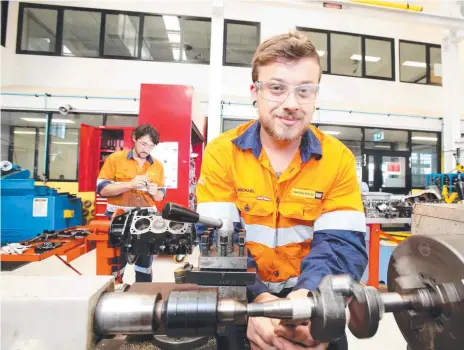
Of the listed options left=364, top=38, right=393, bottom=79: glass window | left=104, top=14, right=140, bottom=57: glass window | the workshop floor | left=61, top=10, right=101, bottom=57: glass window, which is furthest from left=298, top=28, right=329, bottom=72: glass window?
the workshop floor

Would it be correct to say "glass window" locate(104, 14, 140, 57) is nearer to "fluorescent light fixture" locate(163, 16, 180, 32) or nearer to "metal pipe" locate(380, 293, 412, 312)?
"fluorescent light fixture" locate(163, 16, 180, 32)

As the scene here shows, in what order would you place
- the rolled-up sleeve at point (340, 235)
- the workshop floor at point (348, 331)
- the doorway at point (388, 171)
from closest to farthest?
the rolled-up sleeve at point (340, 235)
the workshop floor at point (348, 331)
the doorway at point (388, 171)

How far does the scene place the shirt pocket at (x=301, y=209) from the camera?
37.3 inches

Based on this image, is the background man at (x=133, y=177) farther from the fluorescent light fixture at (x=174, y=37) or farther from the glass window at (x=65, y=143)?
the fluorescent light fixture at (x=174, y=37)

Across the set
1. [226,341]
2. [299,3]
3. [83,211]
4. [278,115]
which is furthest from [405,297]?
[83,211]

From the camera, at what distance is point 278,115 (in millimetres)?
916

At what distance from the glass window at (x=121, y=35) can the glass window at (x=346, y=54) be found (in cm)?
440

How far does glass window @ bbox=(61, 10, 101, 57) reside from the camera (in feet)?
18.4

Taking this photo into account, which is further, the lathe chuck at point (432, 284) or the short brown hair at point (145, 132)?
the short brown hair at point (145, 132)

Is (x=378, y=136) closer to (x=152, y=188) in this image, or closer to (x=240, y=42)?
(x=240, y=42)

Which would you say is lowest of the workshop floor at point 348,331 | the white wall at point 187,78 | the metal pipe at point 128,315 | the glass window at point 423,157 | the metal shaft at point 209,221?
the workshop floor at point 348,331

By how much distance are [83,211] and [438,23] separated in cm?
679

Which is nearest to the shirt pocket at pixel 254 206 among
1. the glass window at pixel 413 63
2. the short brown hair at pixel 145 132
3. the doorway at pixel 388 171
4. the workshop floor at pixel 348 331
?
the workshop floor at pixel 348 331

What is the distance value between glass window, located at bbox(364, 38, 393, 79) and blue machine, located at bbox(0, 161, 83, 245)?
7037mm
